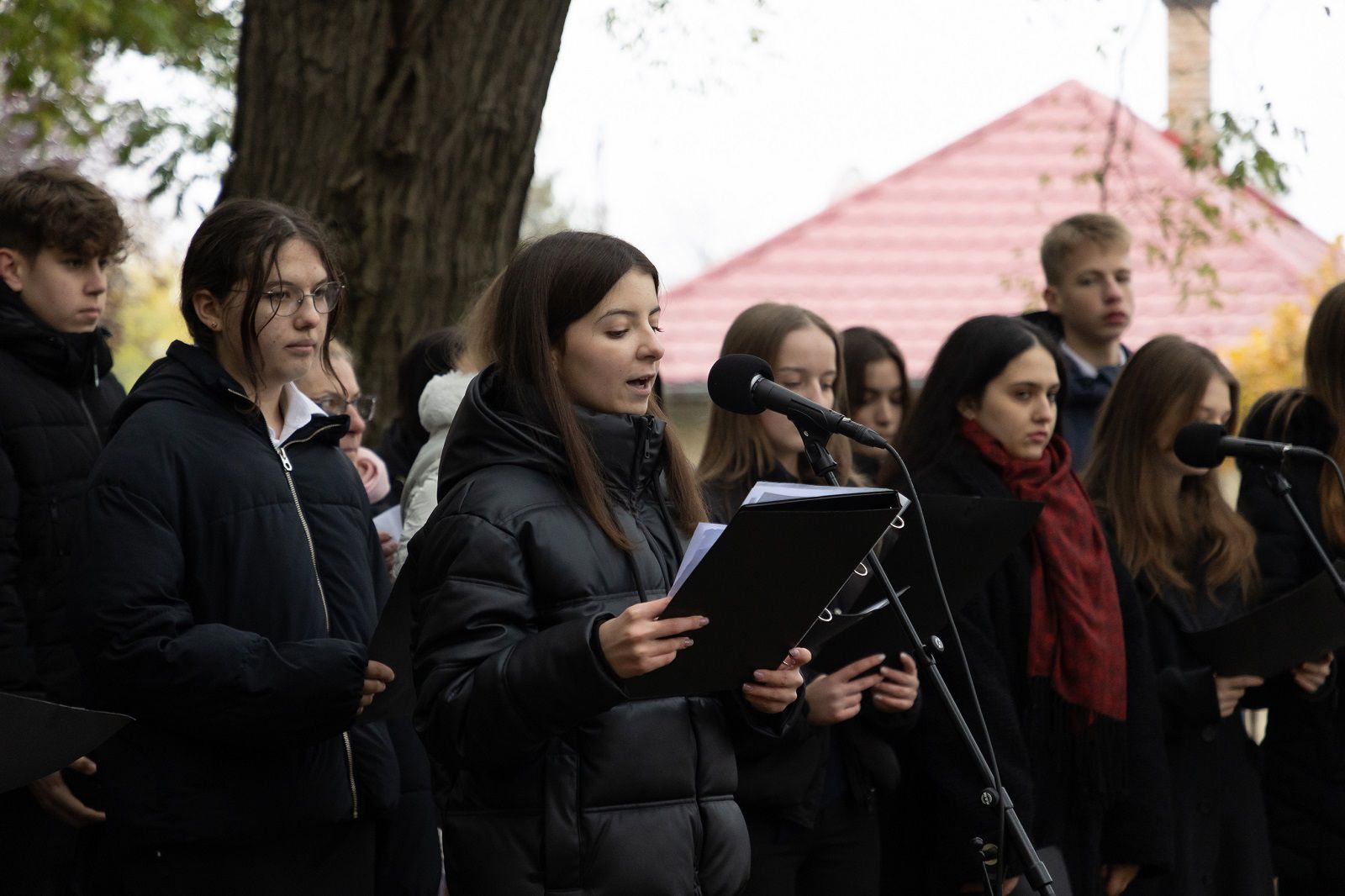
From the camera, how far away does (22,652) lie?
142 inches

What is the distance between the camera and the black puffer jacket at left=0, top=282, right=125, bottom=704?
3.62 meters

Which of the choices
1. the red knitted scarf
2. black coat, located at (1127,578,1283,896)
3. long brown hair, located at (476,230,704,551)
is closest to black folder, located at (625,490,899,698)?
long brown hair, located at (476,230,704,551)

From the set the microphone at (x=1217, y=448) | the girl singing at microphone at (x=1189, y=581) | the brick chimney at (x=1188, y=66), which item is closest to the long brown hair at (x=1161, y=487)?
the girl singing at microphone at (x=1189, y=581)

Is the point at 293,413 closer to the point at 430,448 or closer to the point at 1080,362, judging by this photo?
the point at 430,448

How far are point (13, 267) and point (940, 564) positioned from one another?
8.17ft

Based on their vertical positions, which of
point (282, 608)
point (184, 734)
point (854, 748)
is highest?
point (282, 608)

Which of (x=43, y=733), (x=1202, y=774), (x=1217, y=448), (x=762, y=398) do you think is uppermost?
(x=762, y=398)

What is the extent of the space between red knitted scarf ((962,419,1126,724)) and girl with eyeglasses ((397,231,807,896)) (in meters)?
1.43

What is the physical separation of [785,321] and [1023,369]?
71 centimetres

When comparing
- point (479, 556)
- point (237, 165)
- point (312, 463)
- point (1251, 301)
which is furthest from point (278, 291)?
point (1251, 301)

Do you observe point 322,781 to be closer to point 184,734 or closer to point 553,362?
point 184,734

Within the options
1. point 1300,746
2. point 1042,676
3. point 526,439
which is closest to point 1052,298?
point 1300,746

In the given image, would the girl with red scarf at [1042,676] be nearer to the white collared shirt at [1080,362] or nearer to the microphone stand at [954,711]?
the microphone stand at [954,711]

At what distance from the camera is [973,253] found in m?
15.4
